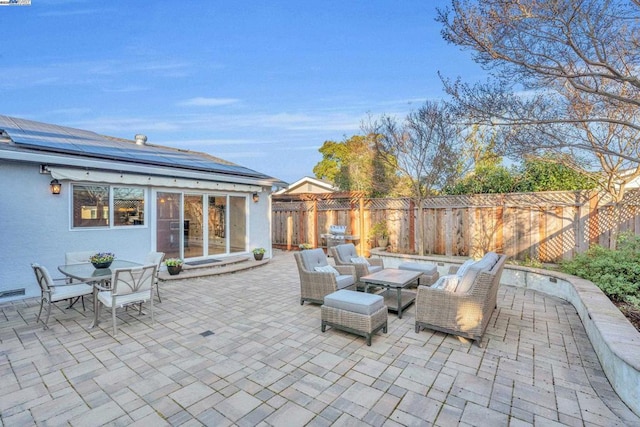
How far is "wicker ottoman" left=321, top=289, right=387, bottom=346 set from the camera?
398 centimetres

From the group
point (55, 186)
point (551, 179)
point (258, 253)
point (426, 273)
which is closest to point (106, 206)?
point (55, 186)

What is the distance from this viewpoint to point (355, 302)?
163 inches

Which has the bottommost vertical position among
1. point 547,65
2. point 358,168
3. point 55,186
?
point 55,186

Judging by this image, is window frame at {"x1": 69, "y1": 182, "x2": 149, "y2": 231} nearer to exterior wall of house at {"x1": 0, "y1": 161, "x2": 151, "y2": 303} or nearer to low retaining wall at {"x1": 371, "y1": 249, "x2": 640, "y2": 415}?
exterior wall of house at {"x1": 0, "y1": 161, "x2": 151, "y2": 303}

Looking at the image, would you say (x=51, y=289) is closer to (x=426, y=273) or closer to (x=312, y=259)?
(x=312, y=259)

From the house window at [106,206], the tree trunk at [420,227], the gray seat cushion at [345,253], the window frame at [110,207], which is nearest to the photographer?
the gray seat cushion at [345,253]

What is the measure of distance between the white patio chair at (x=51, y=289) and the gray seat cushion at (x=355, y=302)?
4145 mm

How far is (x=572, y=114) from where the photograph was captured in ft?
19.7

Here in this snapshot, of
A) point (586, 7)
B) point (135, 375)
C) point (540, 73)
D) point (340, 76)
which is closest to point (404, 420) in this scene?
point (135, 375)

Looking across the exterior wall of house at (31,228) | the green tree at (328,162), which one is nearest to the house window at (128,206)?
the exterior wall of house at (31,228)

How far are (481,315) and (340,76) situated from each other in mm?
10808

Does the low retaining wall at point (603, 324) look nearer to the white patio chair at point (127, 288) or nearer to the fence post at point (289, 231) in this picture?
the white patio chair at point (127, 288)

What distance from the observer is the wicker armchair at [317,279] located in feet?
17.5

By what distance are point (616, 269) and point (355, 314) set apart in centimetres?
519
